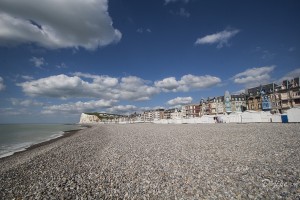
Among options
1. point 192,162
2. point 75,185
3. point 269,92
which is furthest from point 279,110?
point 75,185

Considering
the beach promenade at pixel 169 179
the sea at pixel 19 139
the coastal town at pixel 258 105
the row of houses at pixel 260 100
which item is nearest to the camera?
the beach promenade at pixel 169 179

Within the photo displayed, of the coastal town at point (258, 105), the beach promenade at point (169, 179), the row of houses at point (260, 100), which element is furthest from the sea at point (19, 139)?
the row of houses at point (260, 100)

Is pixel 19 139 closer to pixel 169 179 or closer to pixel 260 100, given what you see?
pixel 169 179

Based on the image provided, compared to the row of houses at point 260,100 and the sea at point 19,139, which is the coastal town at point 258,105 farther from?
the sea at point 19,139

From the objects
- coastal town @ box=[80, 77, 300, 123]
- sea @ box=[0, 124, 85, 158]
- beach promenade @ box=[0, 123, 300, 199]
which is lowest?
sea @ box=[0, 124, 85, 158]

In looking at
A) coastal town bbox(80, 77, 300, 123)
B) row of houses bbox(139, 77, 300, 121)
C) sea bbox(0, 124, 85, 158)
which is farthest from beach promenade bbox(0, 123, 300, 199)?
row of houses bbox(139, 77, 300, 121)

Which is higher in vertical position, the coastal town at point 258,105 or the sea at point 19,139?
the coastal town at point 258,105

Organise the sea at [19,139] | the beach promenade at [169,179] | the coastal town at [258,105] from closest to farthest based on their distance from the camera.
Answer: the beach promenade at [169,179]
the sea at [19,139]
the coastal town at [258,105]

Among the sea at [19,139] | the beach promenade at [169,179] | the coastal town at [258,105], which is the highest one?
the coastal town at [258,105]

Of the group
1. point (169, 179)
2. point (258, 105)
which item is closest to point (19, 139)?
point (169, 179)

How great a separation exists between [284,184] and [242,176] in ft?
5.26

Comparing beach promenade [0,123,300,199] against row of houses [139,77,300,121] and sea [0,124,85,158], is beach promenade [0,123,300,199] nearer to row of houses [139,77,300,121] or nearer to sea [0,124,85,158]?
sea [0,124,85,158]

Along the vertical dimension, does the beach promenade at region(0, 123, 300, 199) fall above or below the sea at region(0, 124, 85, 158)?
above

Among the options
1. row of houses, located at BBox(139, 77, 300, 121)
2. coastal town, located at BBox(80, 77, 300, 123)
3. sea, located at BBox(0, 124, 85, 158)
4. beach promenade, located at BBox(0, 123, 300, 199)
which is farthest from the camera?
row of houses, located at BBox(139, 77, 300, 121)
